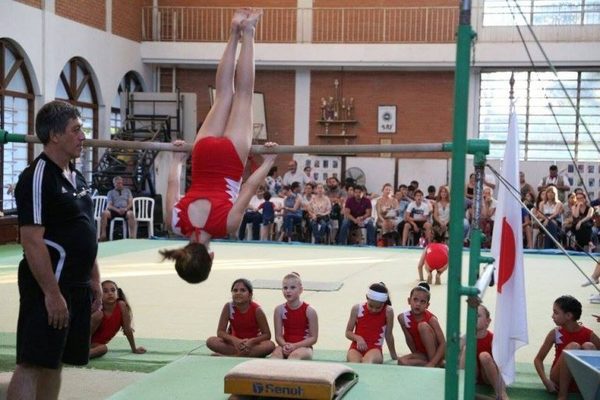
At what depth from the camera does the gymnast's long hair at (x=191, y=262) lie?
15.8 ft

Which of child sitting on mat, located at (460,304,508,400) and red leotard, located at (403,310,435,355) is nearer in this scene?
child sitting on mat, located at (460,304,508,400)

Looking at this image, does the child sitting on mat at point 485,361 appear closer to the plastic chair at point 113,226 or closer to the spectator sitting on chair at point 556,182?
the spectator sitting on chair at point 556,182

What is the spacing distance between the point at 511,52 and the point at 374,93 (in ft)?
11.4

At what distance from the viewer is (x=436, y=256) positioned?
31.7ft

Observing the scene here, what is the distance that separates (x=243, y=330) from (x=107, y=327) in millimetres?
1126

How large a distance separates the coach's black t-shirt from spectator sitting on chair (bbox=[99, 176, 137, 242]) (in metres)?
11.1

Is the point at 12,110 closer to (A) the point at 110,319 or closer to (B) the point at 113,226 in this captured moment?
(B) the point at 113,226

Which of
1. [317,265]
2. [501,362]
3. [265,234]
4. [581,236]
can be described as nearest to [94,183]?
[265,234]

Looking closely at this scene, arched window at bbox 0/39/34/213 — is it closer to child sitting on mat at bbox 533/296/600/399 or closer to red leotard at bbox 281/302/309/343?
red leotard at bbox 281/302/309/343

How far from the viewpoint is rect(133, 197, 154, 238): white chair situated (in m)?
15.9

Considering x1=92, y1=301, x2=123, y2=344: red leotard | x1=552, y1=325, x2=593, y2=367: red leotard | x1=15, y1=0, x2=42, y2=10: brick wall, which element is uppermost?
x1=15, y1=0, x2=42, y2=10: brick wall

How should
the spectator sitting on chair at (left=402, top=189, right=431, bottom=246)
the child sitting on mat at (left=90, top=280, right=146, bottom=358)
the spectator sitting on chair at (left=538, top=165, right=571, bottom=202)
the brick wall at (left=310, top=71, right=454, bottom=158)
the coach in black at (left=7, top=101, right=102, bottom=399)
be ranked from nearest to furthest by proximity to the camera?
the coach in black at (left=7, top=101, right=102, bottom=399) → the child sitting on mat at (left=90, top=280, right=146, bottom=358) → the spectator sitting on chair at (left=402, top=189, right=431, bottom=246) → the spectator sitting on chair at (left=538, top=165, right=571, bottom=202) → the brick wall at (left=310, top=71, right=454, bottom=158)

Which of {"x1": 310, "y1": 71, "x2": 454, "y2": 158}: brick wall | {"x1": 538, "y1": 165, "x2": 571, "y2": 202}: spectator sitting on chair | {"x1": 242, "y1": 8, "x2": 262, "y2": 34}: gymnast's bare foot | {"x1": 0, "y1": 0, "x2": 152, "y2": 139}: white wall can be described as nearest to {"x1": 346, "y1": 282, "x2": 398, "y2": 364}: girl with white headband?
{"x1": 242, "y1": 8, "x2": 262, "y2": 34}: gymnast's bare foot

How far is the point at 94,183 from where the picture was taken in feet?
55.2
